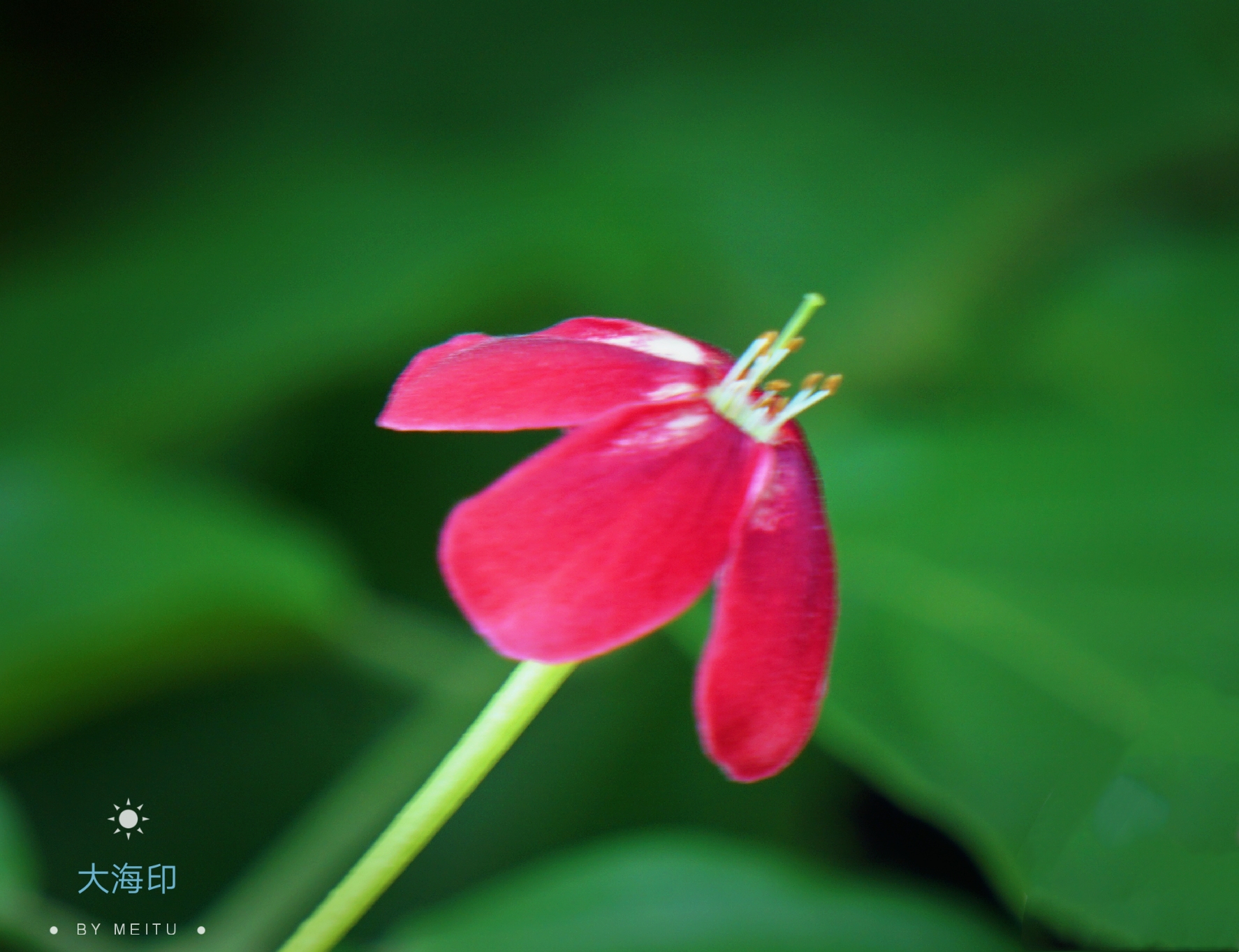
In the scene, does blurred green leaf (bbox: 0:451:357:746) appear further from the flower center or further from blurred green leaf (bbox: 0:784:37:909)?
the flower center

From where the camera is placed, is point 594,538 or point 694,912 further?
point 694,912

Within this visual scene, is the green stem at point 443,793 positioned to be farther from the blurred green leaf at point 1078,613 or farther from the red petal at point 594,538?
the blurred green leaf at point 1078,613

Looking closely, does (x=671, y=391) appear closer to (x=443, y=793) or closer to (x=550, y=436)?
(x=443, y=793)

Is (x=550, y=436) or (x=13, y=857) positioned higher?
(x=550, y=436)

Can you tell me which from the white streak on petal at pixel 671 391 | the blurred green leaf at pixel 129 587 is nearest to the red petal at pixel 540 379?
the white streak on petal at pixel 671 391

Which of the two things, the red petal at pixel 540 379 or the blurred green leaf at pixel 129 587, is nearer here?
the red petal at pixel 540 379

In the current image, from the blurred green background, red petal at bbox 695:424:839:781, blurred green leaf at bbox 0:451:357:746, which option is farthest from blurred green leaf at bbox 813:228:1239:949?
blurred green leaf at bbox 0:451:357:746

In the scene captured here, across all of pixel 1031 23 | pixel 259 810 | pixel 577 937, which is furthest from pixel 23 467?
pixel 1031 23

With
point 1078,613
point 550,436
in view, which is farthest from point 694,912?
point 550,436
